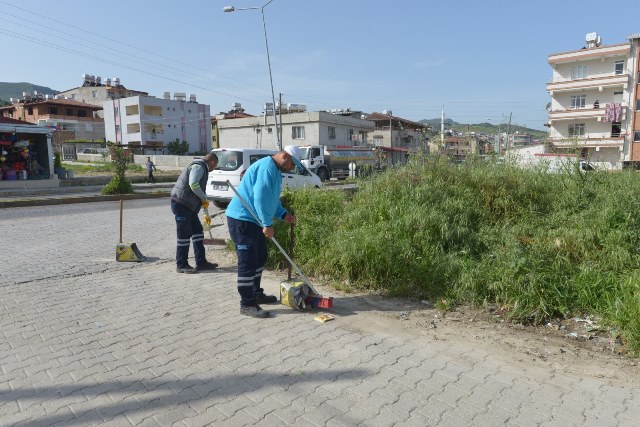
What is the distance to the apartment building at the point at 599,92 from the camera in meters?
42.1

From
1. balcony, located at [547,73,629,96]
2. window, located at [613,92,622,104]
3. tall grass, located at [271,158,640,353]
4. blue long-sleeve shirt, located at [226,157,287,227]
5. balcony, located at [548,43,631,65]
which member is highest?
balcony, located at [548,43,631,65]

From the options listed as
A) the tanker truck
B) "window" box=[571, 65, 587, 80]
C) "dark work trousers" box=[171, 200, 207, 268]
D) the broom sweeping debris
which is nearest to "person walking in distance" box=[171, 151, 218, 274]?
"dark work trousers" box=[171, 200, 207, 268]

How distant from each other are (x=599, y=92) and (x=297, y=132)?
30625 mm

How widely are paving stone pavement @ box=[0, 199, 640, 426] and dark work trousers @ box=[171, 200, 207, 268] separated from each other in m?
0.85

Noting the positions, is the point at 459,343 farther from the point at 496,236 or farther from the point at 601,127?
the point at 601,127

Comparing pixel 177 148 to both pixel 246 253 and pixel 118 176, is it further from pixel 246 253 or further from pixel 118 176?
pixel 246 253

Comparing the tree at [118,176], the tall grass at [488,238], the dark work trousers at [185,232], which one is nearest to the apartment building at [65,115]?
the tree at [118,176]

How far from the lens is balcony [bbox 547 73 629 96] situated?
42250 mm

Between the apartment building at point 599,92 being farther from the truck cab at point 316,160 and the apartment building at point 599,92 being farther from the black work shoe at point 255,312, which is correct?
the black work shoe at point 255,312

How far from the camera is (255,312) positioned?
4.32 meters

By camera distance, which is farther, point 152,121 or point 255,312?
point 152,121

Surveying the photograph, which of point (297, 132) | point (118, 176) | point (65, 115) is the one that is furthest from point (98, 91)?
point (118, 176)

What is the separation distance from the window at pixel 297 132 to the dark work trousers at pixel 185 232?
4252 centimetres

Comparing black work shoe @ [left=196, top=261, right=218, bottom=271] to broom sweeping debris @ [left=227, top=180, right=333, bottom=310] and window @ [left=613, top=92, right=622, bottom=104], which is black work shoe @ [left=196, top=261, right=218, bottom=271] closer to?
broom sweeping debris @ [left=227, top=180, right=333, bottom=310]
